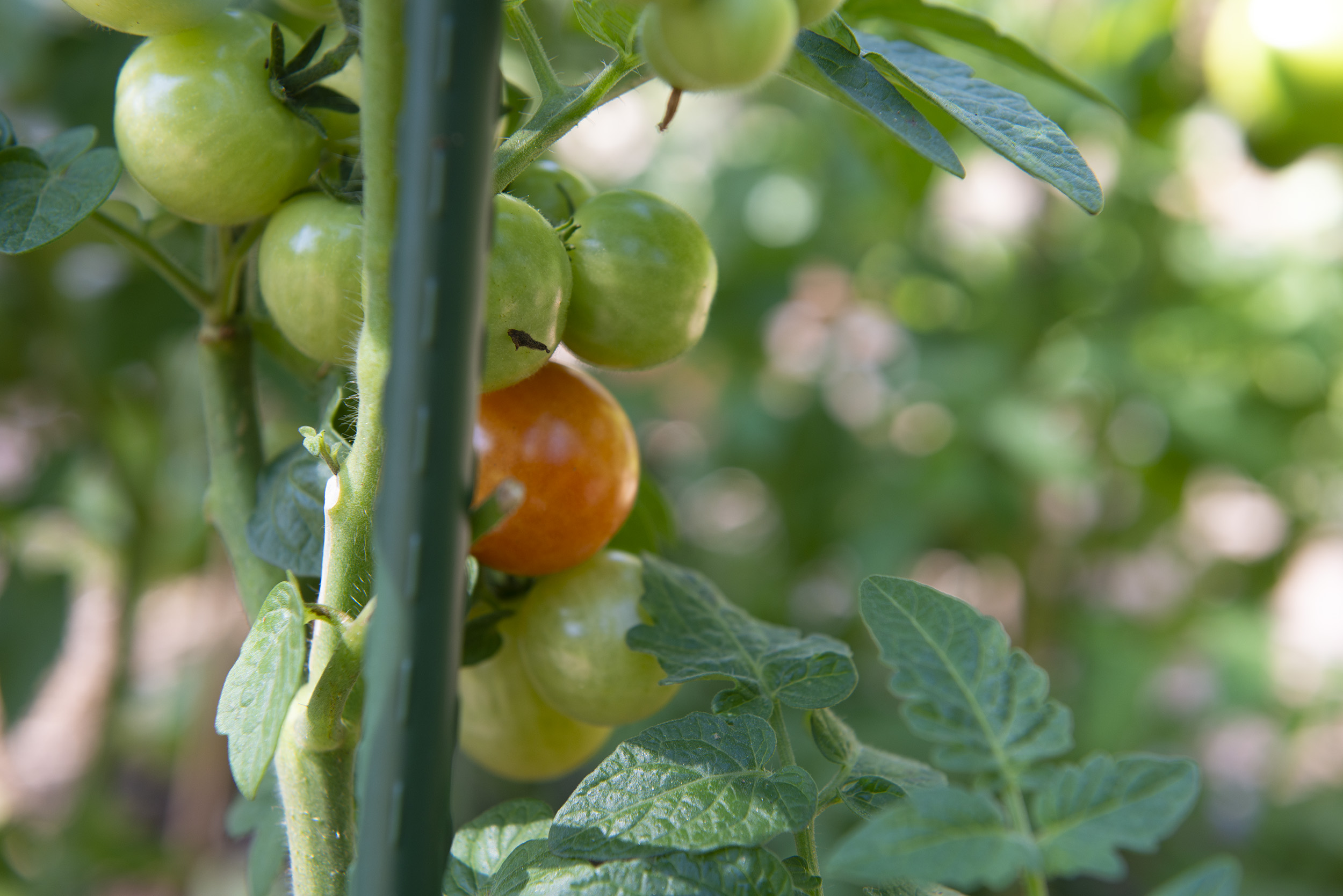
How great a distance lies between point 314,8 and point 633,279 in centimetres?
13

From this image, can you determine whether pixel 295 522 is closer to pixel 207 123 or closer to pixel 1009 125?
pixel 207 123

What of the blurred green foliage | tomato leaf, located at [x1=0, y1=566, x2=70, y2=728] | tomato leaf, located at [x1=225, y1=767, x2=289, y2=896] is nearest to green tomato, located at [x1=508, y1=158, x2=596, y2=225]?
tomato leaf, located at [x1=225, y1=767, x2=289, y2=896]

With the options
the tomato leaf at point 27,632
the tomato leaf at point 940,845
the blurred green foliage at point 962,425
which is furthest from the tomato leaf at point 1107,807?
the tomato leaf at point 27,632

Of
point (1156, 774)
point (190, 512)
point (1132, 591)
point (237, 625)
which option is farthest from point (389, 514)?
point (1132, 591)

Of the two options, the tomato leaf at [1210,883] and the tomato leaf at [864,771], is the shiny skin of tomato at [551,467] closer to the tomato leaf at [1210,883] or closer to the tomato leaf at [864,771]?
the tomato leaf at [864,771]

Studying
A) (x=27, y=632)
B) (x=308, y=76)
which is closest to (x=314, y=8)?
(x=308, y=76)

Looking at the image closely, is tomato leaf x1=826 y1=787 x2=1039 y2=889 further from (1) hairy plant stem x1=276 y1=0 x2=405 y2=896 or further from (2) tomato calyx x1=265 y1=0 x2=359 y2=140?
(2) tomato calyx x1=265 y1=0 x2=359 y2=140

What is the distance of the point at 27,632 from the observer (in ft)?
2.48

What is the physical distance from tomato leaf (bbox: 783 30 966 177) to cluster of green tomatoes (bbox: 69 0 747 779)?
0.23ft

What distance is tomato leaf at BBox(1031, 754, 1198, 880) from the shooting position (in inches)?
7.4

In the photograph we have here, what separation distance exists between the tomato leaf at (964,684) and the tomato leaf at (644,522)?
223mm

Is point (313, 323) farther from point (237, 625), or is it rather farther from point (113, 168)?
point (237, 625)

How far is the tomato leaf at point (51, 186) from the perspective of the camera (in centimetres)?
28

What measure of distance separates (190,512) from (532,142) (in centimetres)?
84
